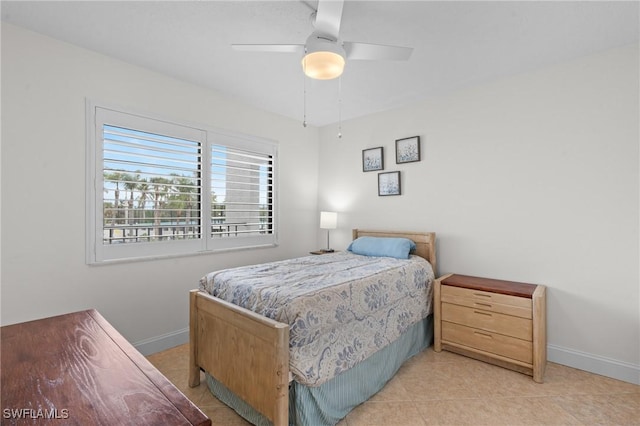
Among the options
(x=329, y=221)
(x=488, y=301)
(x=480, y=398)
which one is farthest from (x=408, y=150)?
(x=480, y=398)

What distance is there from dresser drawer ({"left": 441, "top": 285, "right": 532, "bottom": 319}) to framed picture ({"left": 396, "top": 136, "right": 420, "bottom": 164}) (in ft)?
4.91

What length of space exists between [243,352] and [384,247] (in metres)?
1.89

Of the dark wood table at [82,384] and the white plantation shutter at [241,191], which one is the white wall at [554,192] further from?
the dark wood table at [82,384]

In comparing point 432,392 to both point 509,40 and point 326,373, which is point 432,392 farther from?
point 509,40

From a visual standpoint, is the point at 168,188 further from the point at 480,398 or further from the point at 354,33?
the point at 480,398

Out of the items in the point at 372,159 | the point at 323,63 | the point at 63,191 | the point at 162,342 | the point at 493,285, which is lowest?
the point at 162,342

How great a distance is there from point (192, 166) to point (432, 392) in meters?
2.89

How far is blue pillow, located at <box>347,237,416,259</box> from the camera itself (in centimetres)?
320

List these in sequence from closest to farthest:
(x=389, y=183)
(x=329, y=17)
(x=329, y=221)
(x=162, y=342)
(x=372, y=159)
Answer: (x=329, y=17) < (x=162, y=342) < (x=389, y=183) < (x=372, y=159) < (x=329, y=221)

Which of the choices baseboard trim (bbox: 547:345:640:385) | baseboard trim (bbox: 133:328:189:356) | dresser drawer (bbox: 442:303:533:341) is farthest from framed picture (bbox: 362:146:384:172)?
baseboard trim (bbox: 133:328:189:356)

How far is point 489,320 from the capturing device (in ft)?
8.65

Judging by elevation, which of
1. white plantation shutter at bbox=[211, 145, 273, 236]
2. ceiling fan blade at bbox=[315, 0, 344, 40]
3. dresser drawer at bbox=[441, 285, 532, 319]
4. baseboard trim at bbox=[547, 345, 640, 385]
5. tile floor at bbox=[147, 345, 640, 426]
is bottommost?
tile floor at bbox=[147, 345, 640, 426]

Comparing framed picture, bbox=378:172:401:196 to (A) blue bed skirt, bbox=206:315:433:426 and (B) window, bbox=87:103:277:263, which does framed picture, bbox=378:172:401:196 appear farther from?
(A) blue bed skirt, bbox=206:315:433:426

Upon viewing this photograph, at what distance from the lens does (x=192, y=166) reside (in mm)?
3160
